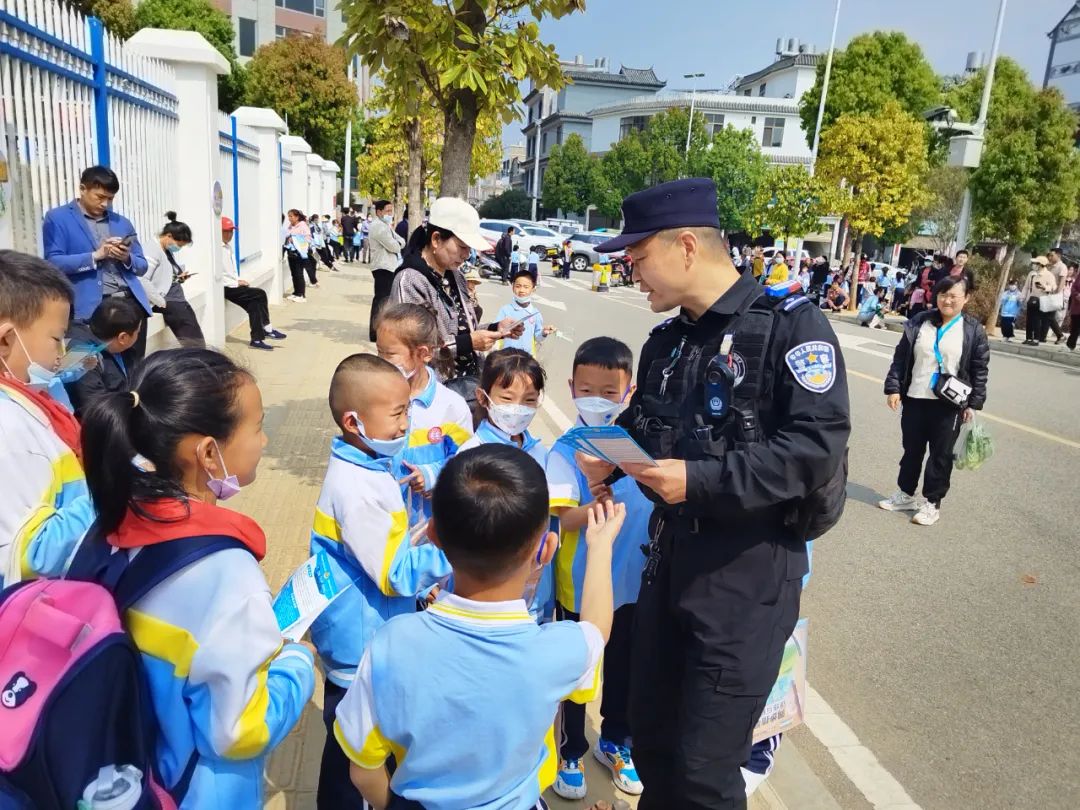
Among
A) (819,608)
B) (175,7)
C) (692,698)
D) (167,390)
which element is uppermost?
(175,7)

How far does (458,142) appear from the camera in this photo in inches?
198

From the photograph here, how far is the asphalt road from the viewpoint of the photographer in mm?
3031

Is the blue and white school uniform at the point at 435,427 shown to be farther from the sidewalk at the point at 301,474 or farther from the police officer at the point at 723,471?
the police officer at the point at 723,471

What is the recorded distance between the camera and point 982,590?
4.62 m

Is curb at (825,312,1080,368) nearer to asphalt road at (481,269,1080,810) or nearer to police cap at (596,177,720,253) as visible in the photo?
asphalt road at (481,269,1080,810)

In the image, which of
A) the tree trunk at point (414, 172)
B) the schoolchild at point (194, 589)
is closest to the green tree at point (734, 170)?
the tree trunk at point (414, 172)

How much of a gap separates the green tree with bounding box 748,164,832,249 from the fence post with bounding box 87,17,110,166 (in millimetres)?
22047

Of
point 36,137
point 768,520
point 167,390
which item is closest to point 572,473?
point 768,520

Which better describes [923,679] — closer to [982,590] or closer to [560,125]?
[982,590]

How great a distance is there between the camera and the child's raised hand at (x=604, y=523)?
189 cm

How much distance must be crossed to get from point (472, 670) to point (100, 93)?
21.5ft

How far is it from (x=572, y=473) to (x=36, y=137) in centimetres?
478

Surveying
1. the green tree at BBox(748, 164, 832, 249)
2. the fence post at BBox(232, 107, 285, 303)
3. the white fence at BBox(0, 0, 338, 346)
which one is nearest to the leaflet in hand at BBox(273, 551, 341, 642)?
the white fence at BBox(0, 0, 338, 346)

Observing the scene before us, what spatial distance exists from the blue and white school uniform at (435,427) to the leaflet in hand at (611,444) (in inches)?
42.3
